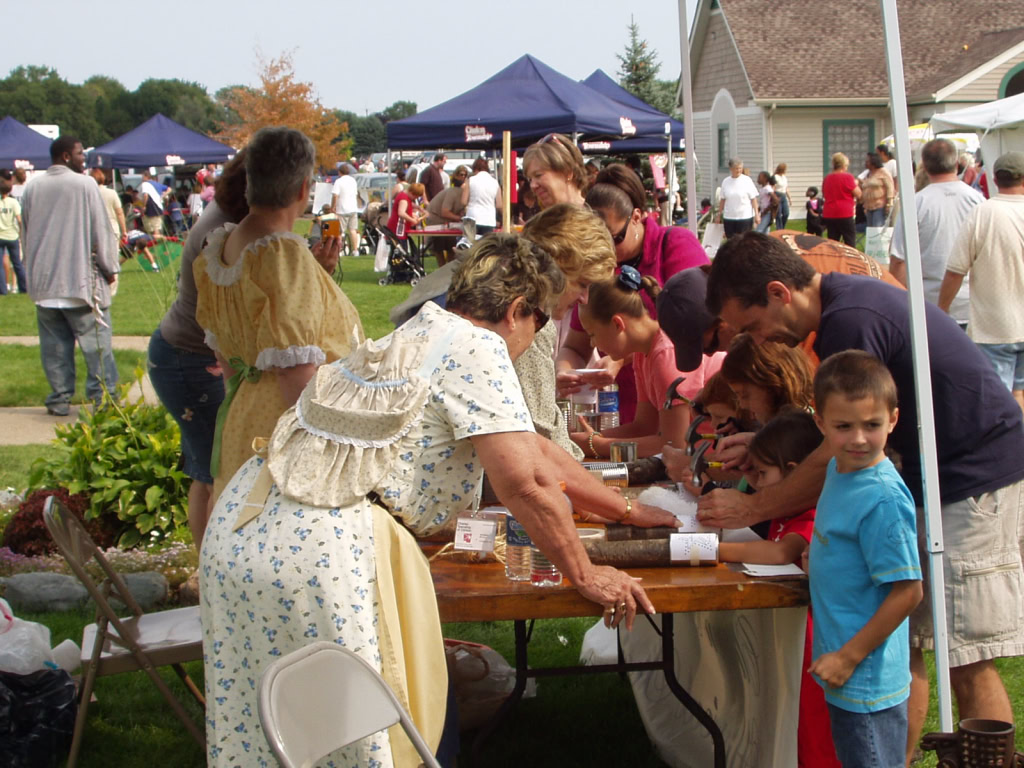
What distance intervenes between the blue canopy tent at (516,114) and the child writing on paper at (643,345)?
9040mm

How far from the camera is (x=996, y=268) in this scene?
6066 millimetres

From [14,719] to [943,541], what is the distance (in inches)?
108

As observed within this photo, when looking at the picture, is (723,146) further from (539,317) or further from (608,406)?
(539,317)

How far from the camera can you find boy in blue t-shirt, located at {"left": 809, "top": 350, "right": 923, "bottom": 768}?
2.37 m

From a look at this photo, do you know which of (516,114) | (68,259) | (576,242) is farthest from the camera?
(516,114)

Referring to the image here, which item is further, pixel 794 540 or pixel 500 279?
pixel 794 540

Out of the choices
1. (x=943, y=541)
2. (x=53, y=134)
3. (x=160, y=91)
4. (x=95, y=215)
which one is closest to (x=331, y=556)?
(x=943, y=541)

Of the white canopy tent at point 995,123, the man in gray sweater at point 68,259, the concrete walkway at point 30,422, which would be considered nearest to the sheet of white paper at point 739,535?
the concrete walkway at point 30,422

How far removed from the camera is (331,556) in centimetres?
224

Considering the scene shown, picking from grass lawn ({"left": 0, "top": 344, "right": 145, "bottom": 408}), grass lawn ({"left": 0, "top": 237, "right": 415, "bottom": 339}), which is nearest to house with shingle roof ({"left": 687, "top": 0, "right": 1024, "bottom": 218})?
grass lawn ({"left": 0, "top": 237, "right": 415, "bottom": 339})

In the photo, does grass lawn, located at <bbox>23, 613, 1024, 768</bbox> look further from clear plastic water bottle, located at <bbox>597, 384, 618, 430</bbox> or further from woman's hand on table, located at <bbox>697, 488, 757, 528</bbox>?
woman's hand on table, located at <bbox>697, 488, 757, 528</bbox>

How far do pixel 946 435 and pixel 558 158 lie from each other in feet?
7.52

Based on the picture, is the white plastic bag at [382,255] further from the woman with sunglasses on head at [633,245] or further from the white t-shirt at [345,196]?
the woman with sunglasses on head at [633,245]

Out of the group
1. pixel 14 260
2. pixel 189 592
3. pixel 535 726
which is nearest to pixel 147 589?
pixel 189 592
